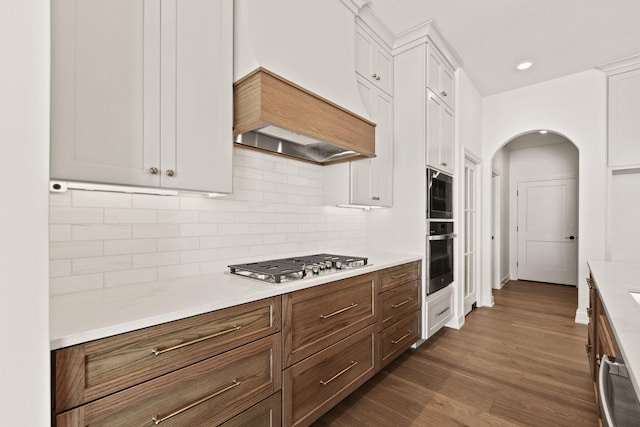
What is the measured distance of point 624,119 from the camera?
3.36 m

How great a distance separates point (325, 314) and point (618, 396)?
119 cm

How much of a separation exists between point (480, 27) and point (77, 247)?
11.7ft

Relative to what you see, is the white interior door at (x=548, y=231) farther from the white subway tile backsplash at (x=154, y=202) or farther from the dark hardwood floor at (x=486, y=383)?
the white subway tile backsplash at (x=154, y=202)

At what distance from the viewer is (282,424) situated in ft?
4.79

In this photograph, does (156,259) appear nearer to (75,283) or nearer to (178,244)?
(178,244)

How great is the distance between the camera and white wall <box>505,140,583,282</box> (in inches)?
214

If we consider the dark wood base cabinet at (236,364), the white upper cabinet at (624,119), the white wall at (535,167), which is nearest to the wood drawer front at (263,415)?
the dark wood base cabinet at (236,364)

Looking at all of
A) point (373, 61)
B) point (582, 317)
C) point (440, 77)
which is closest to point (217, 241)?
point (373, 61)

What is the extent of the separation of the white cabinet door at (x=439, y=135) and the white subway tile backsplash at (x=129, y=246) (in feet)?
7.83

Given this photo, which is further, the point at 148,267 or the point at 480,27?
the point at 480,27

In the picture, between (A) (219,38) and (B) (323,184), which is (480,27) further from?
(A) (219,38)

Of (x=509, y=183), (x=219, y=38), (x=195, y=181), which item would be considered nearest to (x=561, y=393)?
(x=195, y=181)

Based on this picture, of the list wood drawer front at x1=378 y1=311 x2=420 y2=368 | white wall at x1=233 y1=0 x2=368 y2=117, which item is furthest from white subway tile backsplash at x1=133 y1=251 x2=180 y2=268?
wood drawer front at x1=378 y1=311 x2=420 y2=368

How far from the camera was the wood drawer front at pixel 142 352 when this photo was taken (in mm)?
857
